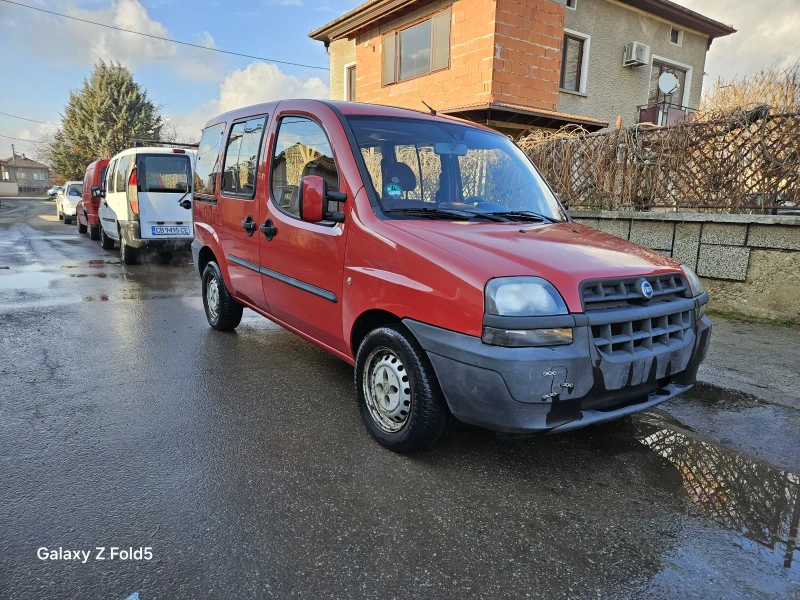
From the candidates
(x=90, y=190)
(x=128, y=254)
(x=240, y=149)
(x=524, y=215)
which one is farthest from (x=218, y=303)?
(x=90, y=190)

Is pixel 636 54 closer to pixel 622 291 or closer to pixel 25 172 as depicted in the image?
pixel 622 291

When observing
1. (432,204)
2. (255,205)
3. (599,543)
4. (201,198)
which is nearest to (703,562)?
(599,543)

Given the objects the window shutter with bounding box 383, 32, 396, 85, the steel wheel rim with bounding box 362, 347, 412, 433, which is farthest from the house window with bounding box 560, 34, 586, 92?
the steel wheel rim with bounding box 362, 347, 412, 433

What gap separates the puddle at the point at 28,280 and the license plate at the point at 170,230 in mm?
1654

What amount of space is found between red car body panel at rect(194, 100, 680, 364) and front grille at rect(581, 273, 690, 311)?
0.05 meters

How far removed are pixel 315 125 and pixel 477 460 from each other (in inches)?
96.8

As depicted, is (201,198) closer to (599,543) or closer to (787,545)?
(599,543)

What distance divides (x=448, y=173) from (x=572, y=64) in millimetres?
13465

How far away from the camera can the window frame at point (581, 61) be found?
14555mm

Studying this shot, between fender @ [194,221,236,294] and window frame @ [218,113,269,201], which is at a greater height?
window frame @ [218,113,269,201]

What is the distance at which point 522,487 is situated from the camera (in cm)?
275

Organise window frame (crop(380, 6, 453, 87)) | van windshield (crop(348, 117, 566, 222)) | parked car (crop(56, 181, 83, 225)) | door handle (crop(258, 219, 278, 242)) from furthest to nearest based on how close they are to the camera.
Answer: parked car (crop(56, 181, 83, 225))
window frame (crop(380, 6, 453, 87))
door handle (crop(258, 219, 278, 242))
van windshield (crop(348, 117, 566, 222))

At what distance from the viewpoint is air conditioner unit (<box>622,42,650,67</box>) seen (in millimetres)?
15352

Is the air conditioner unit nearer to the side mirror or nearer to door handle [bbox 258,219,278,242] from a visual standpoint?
door handle [bbox 258,219,278,242]
